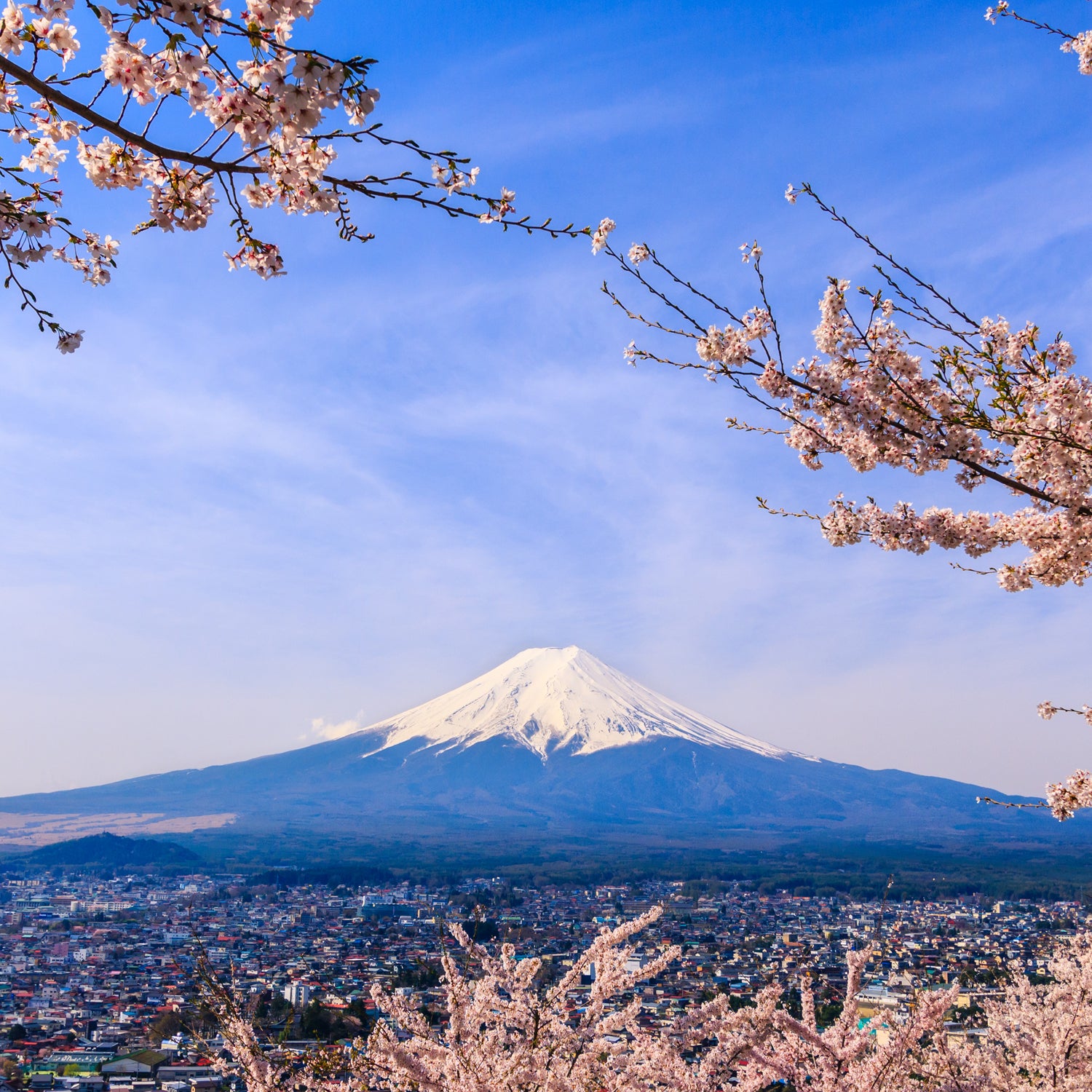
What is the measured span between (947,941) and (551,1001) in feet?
66.1

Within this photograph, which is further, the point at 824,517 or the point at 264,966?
the point at 264,966

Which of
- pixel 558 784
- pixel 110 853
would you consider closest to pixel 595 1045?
pixel 110 853

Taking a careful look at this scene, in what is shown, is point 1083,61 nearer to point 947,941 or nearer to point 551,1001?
point 551,1001

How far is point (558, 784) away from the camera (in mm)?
134125

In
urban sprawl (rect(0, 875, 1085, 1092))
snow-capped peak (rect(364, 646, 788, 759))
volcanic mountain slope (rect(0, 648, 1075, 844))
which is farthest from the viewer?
snow-capped peak (rect(364, 646, 788, 759))

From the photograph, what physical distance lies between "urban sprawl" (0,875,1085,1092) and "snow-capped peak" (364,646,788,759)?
10742 centimetres

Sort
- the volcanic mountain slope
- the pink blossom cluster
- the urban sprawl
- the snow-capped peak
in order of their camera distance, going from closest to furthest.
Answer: the pink blossom cluster → the urban sprawl → the volcanic mountain slope → the snow-capped peak

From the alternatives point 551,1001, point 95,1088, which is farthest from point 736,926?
point 551,1001

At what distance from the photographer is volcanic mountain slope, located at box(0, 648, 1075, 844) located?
10450 centimetres

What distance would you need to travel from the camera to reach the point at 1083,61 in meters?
3.79

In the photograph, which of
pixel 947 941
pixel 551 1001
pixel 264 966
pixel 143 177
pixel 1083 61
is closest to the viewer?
pixel 143 177

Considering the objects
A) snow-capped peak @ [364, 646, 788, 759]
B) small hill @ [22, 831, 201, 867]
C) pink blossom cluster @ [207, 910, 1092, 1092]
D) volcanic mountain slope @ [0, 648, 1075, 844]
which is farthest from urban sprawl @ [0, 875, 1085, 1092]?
snow-capped peak @ [364, 646, 788, 759]

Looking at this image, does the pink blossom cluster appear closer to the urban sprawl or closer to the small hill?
the urban sprawl

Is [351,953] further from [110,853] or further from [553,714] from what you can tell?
[553,714]
